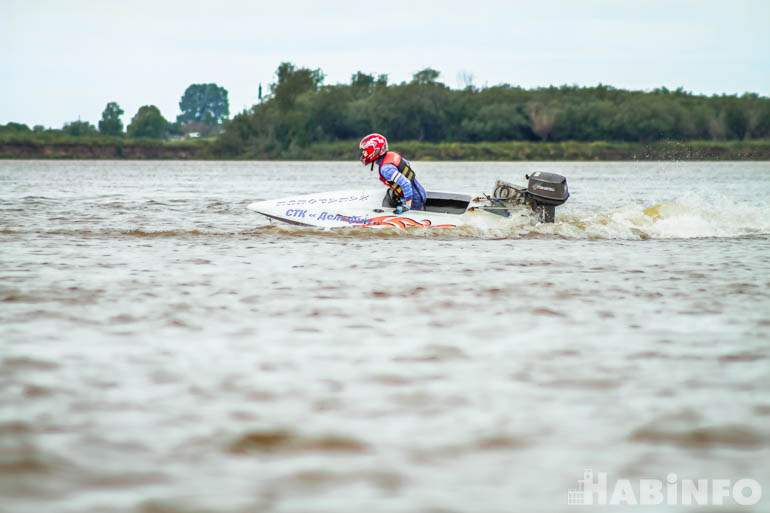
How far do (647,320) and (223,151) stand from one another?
98.5 metres

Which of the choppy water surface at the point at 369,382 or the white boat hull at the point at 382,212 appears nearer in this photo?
the choppy water surface at the point at 369,382

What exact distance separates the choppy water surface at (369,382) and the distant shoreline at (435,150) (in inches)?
3202

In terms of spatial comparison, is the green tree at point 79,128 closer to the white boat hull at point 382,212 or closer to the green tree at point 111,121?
the green tree at point 111,121

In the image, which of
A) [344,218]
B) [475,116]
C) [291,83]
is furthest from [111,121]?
[344,218]

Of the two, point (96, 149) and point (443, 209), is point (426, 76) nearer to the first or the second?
point (96, 149)

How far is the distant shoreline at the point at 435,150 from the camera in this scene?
3297 inches

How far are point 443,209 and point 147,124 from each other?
148m

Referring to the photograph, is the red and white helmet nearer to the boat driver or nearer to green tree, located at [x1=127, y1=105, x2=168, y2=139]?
the boat driver

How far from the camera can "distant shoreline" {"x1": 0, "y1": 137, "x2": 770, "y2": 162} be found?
8375 centimetres

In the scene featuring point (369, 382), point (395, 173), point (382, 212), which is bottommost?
point (369, 382)

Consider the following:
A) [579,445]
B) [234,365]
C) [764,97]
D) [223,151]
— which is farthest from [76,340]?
[764,97]

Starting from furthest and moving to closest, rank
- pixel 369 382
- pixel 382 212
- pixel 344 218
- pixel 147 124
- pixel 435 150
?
pixel 147 124 < pixel 435 150 < pixel 344 218 < pixel 382 212 < pixel 369 382

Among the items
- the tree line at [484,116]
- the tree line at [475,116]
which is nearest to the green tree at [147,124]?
the tree line at [475,116]

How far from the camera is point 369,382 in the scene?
428 centimetres
